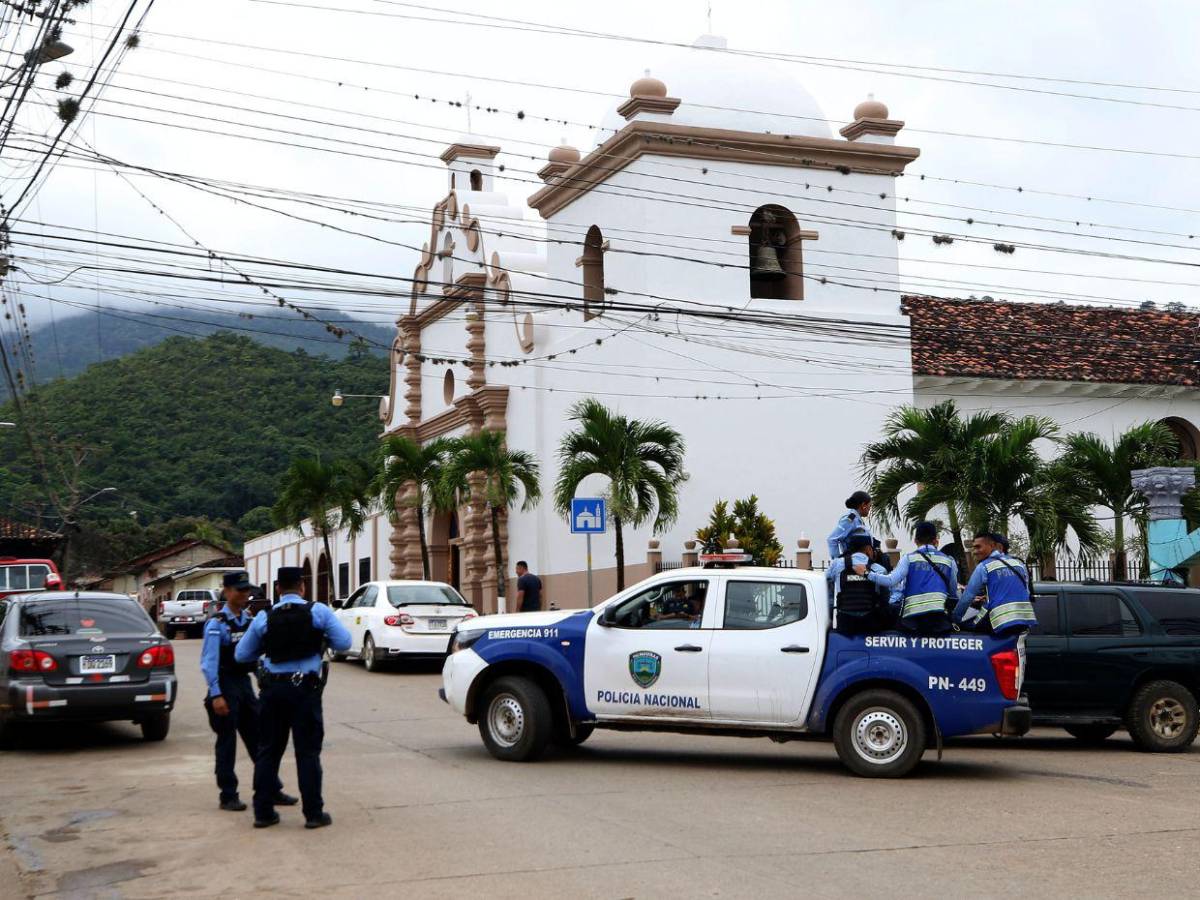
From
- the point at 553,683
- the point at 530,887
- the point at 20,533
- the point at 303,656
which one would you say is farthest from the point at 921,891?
the point at 20,533

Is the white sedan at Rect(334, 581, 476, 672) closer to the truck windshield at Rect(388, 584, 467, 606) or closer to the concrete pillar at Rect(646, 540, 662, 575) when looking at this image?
the truck windshield at Rect(388, 584, 467, 606)

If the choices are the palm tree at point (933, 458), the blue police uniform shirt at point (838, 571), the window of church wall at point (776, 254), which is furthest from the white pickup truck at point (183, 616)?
the blue police uniform shirt at point (838, 571)

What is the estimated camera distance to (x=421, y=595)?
2408 centimetres

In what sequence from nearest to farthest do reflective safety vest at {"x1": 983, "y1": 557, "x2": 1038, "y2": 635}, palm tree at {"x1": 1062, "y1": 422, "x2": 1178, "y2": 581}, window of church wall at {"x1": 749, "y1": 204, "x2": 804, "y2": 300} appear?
reflective safety vest at {"x1": 983, "y1": 557, "x2": 1038, "y2": 635} → palm tree at {"x1": 1062, "y1": 422, "x2": 1178, "y2": 581} → window of church wall at {"x1": 749, "y1": 204, "x2": 804, "y2": 300}

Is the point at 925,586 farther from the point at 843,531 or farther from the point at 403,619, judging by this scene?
the point at 403,619

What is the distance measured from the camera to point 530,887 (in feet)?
25.9

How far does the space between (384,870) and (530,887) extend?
102 centimetres

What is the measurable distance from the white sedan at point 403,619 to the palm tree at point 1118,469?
10.00 m

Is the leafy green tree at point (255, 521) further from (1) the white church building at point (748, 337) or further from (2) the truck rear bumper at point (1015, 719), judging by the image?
(2) the truck rear bumper at point (1015, 719)

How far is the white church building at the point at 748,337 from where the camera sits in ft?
99.3

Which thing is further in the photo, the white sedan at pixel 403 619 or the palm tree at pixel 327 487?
the palm tree at pixel 327 487

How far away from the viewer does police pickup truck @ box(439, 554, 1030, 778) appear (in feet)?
40.0

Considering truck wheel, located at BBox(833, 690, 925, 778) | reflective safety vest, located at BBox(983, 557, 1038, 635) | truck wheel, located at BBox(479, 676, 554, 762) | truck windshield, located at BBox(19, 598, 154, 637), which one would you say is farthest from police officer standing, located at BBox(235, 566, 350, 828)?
reflective safety vest, located at BBox(983, 557, 1038, 635)

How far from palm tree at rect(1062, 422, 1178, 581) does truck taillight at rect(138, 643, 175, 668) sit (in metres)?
14.4
